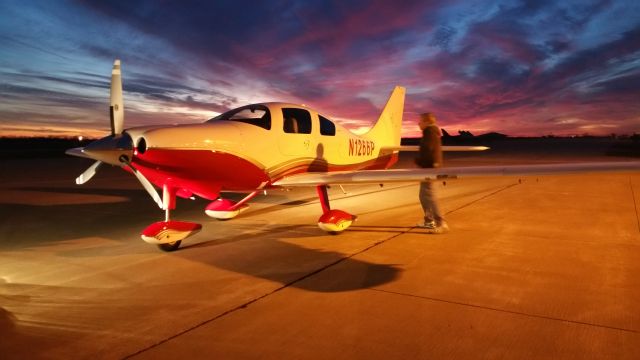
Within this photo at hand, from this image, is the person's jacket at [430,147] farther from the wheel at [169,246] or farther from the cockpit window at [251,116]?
the wheel at [169,246]

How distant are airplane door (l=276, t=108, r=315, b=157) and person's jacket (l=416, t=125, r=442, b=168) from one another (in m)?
1.88

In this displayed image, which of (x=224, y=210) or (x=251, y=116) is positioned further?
(x=224, y=210)

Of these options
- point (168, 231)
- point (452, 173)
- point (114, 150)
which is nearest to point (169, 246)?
point (168, 231)

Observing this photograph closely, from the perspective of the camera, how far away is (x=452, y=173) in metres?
5.54

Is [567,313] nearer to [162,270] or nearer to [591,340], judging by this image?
[591,340]

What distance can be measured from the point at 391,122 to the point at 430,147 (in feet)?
13.7

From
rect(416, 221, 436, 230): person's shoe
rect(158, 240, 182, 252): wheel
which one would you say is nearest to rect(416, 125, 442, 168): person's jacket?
rect(416, 221, 436, 230): person's shoe

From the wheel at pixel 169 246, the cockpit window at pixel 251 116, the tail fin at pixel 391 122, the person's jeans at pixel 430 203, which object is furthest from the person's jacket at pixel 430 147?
the wheel at pixel 169 246

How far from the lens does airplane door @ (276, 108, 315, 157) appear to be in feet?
21.8

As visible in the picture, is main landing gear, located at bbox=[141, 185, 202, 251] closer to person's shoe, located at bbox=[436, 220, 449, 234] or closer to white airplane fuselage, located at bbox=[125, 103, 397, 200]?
white airplane fuselage, located at bbox=[125, 103, 397, 200]

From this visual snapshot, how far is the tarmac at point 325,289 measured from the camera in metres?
2.91

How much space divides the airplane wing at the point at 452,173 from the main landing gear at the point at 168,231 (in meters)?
1.64

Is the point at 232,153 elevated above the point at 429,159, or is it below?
above

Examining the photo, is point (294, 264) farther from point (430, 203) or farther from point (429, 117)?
point (429, 117)
